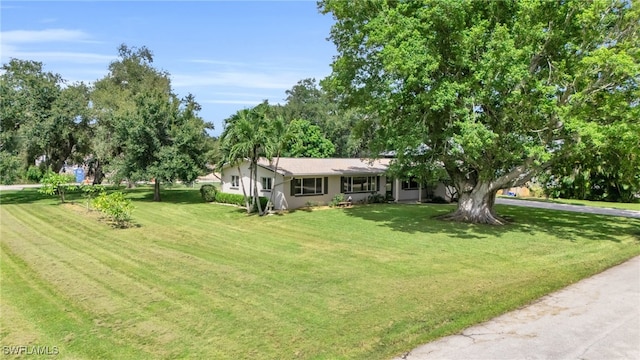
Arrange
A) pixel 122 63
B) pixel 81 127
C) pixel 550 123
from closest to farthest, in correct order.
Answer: pixel 550 123
pixel 81 127
pixel 122 63

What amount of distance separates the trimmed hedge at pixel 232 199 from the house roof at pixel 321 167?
6.75 ft

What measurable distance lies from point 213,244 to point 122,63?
3848 cm

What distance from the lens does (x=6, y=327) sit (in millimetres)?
7332

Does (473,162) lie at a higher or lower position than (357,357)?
higher

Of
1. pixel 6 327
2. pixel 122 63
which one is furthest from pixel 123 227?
pixel 122 63

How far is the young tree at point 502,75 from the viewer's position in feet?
48.7

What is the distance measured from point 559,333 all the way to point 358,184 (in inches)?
829

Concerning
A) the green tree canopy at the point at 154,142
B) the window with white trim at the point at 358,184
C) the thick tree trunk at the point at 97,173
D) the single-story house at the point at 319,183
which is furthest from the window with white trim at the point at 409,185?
the thick tree trunk at the point at 97,173

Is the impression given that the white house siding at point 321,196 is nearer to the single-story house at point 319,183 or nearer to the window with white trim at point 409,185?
the single-story house at point 319,183

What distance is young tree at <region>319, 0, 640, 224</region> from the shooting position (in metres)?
14.8

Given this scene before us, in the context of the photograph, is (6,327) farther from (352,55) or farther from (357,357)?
(352,55)

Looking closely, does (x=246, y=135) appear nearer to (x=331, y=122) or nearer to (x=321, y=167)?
(x=321, y=167)

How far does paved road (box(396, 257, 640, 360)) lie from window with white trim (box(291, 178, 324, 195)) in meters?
17.2

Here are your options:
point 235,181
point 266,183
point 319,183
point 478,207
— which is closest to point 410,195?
point 319,183
